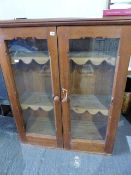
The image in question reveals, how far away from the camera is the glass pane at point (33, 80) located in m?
1.13

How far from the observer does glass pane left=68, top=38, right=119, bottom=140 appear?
1065 mm

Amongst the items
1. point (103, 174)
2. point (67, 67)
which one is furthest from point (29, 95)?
point (103, 174)

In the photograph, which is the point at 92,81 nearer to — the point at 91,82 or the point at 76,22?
the point at 91,82

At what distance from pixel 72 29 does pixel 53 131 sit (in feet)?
2.98

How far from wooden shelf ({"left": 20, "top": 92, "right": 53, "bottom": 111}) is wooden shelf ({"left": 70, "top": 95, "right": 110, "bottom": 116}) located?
19cm

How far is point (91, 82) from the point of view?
1.31m

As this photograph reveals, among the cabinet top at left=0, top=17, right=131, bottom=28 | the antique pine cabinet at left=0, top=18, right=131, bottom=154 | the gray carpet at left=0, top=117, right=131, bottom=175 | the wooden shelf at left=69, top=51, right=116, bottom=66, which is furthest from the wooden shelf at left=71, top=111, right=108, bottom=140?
the cabinet top at left=0, top=17, right=131, bottom=28

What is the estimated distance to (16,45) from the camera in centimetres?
113

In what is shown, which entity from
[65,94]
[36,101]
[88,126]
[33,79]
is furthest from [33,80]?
[88,126]

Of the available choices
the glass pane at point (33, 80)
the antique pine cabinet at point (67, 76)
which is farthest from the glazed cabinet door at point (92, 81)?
the glass pane at point (33, 80)

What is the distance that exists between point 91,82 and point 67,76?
1.02ft

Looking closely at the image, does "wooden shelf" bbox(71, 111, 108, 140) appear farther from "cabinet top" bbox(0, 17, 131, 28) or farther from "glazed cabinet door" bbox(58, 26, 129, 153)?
"cabinet top" bbox(0, 17, 131, 28)

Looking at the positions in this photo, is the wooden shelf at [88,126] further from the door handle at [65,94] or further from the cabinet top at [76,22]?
the cabinet top at [76,22]

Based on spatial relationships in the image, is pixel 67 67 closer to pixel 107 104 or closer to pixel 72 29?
pixel 72 29
